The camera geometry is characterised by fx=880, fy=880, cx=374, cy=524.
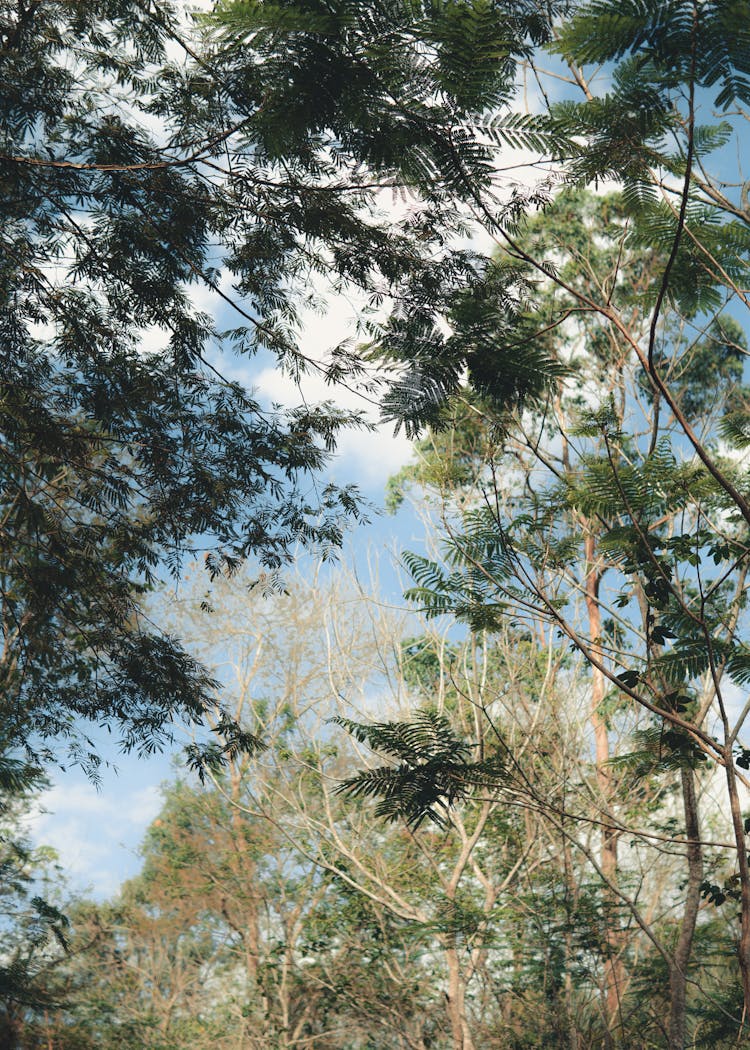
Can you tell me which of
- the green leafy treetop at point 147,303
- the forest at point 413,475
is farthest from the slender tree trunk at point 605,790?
the green leafy treetop at point 147,303

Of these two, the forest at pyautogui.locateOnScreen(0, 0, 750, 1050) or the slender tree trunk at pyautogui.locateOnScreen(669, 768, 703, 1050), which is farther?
the slender tree trunk at pyautogui.locateOnScreen(669, 768, 703, 1050)

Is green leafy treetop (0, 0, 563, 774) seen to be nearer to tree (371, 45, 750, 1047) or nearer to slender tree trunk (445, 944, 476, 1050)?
tree (371, 45, 750, 1047)

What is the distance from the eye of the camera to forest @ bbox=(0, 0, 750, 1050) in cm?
205

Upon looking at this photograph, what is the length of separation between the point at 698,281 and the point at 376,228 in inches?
47.2

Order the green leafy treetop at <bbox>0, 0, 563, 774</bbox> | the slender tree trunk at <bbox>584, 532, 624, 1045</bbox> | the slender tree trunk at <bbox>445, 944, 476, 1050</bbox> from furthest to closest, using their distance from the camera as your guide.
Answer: the slender tree trunk at <bbox>445, 944, 476, 1050</bbox>
the slender tree trunk at <bbox>584, 532, 624, 1045</bbox>
the green leafy treetop at <bbox>0, 0, 563, 774</bbox>

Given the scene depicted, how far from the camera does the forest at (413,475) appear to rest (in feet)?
6.74

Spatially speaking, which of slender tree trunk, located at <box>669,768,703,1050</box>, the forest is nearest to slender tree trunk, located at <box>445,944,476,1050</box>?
the forest

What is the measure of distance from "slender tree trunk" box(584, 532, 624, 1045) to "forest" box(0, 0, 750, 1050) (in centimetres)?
7

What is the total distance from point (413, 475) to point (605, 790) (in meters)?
3.86

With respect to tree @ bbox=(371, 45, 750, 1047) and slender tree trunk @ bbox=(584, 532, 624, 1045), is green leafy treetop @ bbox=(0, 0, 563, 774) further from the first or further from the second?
slender tree trunk @ bbox=(584, 532, 624, 1045)

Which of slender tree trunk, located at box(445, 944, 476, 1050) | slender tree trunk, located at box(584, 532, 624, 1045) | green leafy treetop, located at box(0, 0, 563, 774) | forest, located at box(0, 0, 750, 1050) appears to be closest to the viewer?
forest, located at box(0, 0, 750, 1050)

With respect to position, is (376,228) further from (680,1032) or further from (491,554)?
(680,1032)

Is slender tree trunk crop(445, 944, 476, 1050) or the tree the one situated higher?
the tree

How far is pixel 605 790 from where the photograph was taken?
608 cm
